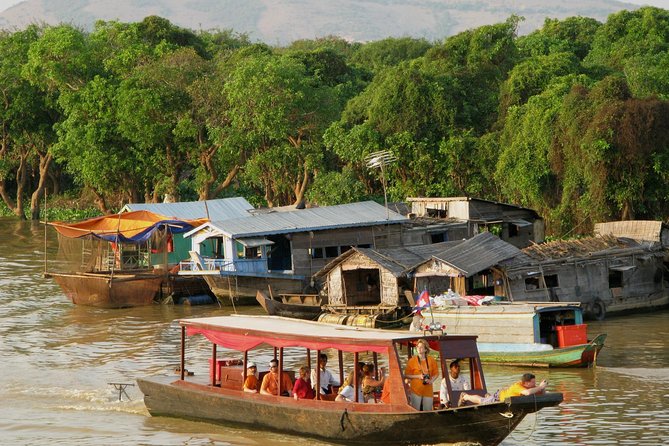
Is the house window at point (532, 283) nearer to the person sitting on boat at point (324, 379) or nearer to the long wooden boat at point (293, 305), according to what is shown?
the long wooden boat at point (293, 305)

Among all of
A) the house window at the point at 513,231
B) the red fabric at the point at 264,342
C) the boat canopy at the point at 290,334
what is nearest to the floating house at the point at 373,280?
the house window at the point at 513,231

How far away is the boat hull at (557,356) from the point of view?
21969 millimetres

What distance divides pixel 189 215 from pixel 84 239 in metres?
4.00

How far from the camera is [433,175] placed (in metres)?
46.5

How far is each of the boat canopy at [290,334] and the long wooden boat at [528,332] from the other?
18.5 ft

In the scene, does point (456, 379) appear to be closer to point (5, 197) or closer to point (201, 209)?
point (201, 209)

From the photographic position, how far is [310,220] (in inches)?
1309

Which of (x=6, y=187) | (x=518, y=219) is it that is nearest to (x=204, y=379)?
(x=518, y=219)

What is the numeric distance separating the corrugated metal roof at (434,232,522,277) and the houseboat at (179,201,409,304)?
5266 millimetres

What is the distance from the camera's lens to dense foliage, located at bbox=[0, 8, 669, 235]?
122 feet

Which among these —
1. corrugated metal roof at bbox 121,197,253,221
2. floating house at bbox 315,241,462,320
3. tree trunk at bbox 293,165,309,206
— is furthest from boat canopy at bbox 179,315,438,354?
tree trunk at bbox 293,165,309,206

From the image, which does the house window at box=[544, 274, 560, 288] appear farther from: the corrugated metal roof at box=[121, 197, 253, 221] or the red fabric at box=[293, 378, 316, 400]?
the red fabric at box=[293, 378, 316, 400]

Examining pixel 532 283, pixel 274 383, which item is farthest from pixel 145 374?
pixel 532 283

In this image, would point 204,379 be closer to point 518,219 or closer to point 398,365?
point 398,365
